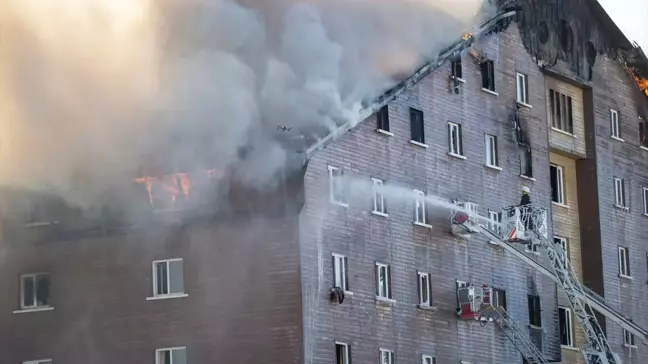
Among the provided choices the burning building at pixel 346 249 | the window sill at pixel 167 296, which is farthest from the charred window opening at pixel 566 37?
the window sill at pixel 167 296

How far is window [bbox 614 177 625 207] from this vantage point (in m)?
56.8

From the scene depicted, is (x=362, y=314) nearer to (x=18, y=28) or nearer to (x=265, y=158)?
(x=265, y=158)

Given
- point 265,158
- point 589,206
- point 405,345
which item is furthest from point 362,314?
point 589,206

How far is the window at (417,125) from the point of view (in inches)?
1799

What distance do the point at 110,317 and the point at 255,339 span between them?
14.7 feet

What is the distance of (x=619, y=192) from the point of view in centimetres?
5712

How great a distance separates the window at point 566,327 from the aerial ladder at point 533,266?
10.1ft

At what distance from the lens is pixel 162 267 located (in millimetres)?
42031

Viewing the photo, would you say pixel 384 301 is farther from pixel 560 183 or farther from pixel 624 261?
pixel 624 261

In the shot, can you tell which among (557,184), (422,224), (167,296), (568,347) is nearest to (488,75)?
(557,184)

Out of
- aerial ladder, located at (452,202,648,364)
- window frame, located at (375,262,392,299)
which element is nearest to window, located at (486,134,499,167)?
aerial ladder, located at (452,202,648,364)

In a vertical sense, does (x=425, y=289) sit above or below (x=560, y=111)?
below

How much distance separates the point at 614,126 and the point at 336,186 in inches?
748

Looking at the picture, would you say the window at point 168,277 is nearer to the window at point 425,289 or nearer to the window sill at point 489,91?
the window at point 425,289
